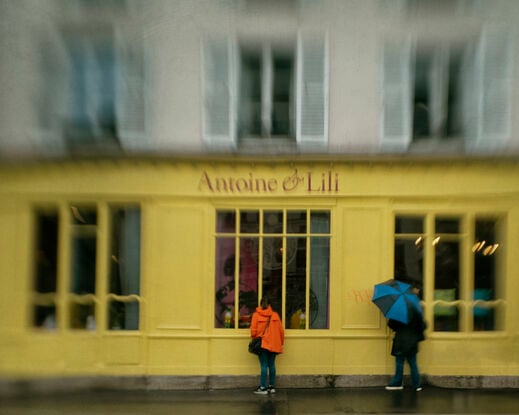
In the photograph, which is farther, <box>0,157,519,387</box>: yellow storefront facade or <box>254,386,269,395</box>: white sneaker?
<box>0,157,519,387</box>: yellow storefront facade

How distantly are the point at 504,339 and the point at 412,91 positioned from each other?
4.40 meters

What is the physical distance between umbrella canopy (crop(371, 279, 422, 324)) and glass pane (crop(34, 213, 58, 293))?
5.29 meters

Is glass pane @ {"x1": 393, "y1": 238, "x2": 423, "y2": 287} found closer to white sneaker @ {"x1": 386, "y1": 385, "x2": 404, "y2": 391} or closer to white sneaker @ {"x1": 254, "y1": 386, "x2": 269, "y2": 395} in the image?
white sneaker @ {"x1": 386, "y1": 385, "x2": 404, "y2": 391}

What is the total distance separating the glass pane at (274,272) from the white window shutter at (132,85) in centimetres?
281

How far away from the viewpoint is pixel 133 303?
10039 millimetres

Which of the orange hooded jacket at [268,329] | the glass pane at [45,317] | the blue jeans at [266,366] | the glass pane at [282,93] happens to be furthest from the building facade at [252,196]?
the orange hooded jacket at [268,329]

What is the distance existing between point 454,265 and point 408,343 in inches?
66.6

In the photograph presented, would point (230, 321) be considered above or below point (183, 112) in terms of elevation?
below

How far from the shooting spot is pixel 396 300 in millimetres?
9289

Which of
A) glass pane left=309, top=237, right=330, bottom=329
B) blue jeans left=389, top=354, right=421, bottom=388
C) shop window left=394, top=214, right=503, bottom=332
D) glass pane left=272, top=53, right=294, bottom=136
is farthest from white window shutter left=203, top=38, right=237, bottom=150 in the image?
blue jeans left=389, top=354, right=421, bottom=388

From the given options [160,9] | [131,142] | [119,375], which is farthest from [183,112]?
[119,375]

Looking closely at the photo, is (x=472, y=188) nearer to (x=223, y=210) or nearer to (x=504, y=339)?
(x=504, y=339)

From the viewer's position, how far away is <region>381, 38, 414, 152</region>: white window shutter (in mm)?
10047

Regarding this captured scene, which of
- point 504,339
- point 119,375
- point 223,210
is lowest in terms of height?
point 119,375
